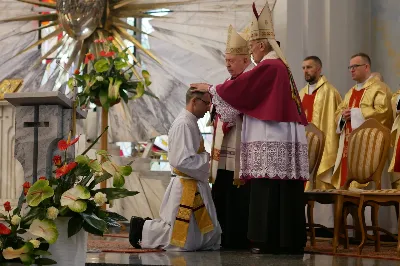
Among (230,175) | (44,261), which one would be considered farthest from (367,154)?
(44,261)

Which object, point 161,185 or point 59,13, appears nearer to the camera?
point 161,185

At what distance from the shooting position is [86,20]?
10.8 meters

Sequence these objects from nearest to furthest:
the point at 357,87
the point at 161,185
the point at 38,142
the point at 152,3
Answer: the point at 38,142
the point at 357,87
the point at 161,185
the point at 152,3

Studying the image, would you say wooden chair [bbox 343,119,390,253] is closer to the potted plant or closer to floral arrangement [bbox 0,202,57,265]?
the potted plant

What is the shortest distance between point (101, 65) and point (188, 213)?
2771mm

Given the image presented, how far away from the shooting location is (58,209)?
11.5ft

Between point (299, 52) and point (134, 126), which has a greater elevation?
point (299, 52)

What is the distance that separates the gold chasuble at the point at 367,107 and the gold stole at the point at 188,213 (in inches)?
94.3

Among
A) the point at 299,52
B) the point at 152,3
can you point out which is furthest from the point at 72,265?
the point at 152,3

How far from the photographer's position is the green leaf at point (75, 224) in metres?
3.54

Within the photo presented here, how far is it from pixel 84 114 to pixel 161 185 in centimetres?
346

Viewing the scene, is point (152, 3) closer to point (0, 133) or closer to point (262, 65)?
point (0, 133)

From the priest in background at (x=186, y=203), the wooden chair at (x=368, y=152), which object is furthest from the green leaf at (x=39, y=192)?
the wooden chair at (x=368, y=152)

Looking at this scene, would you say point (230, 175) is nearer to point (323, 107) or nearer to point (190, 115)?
point (190, 115)
